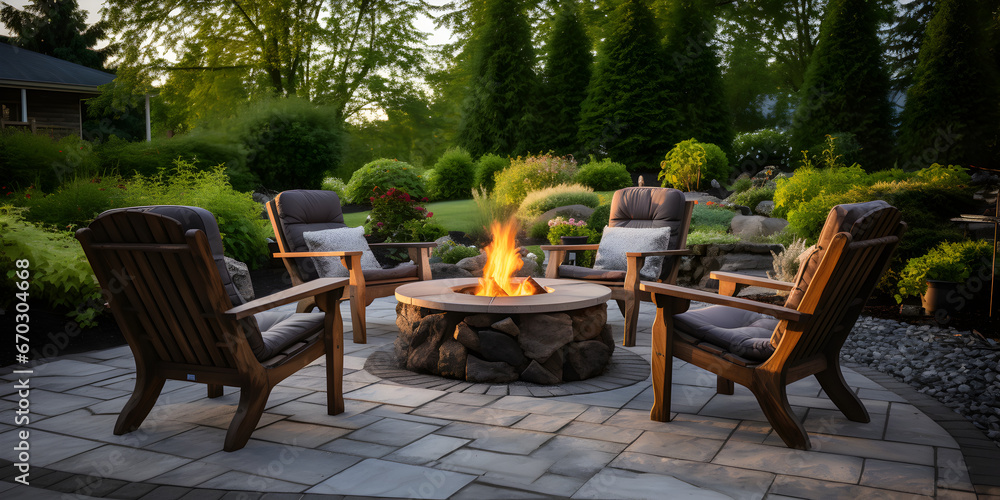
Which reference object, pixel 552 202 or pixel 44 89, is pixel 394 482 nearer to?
pixel 552 202

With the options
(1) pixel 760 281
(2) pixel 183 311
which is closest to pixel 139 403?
(2) pixel 183 311

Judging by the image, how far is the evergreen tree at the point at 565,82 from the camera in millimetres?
17328

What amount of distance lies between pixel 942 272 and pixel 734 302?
365cm

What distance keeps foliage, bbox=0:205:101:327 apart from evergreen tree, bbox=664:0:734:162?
14216mm

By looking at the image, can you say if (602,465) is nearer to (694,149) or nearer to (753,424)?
(753,424)

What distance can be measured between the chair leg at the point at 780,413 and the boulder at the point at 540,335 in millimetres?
1171

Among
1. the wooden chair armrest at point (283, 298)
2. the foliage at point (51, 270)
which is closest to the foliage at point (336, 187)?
the foliage at point (51, 270)

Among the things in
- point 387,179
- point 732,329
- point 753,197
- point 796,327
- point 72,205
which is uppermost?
point 387,179

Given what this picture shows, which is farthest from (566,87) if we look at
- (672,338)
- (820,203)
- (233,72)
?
(672,338)

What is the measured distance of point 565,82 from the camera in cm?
1747

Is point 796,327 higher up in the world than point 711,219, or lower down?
lower down

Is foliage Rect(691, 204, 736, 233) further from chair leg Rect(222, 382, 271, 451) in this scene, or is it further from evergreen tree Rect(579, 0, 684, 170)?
chair leg Rect(222, 382, 271, 451)

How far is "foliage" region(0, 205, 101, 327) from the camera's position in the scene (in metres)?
4.35

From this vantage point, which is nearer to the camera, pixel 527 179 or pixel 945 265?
pixel 945 265
